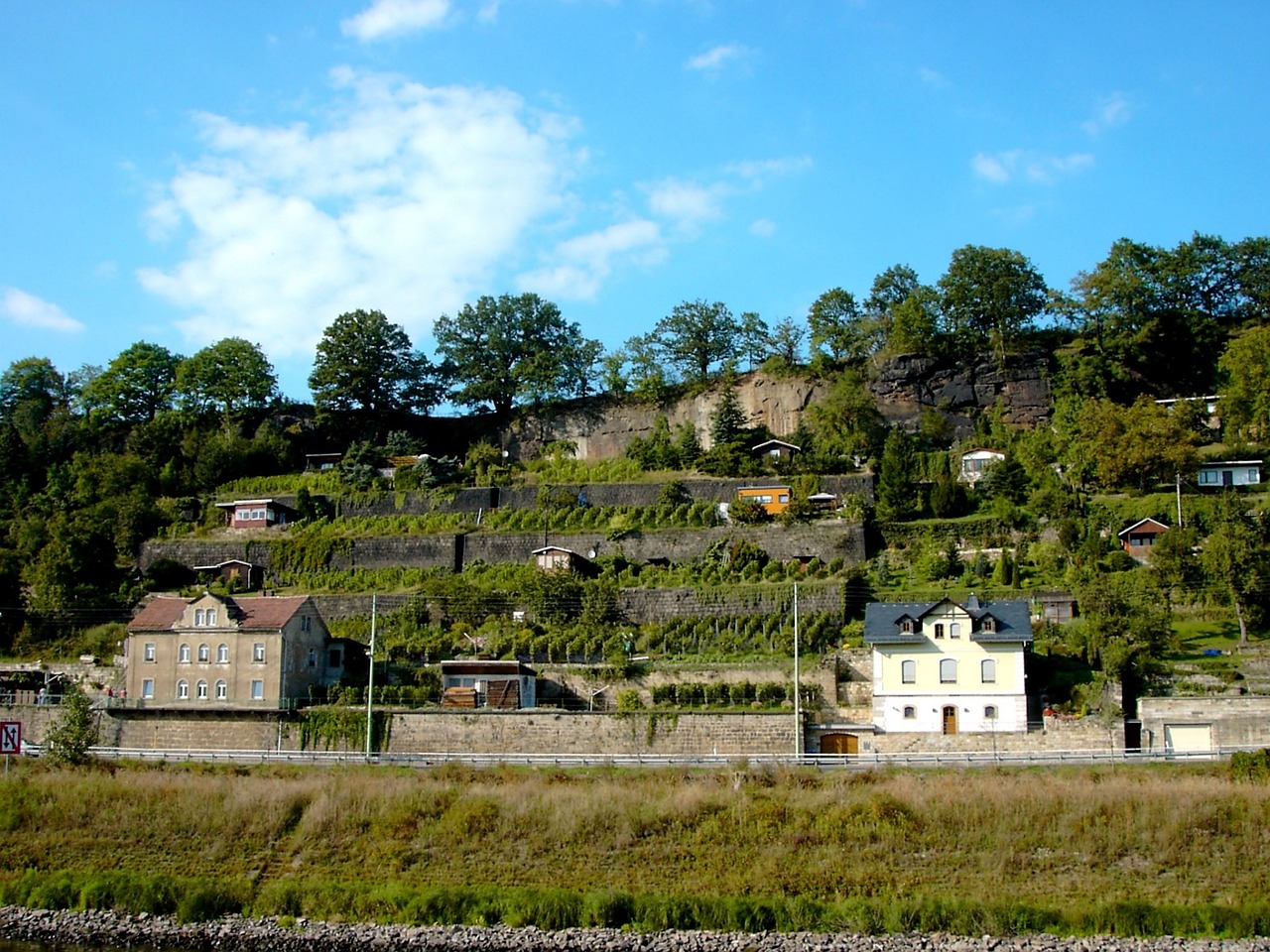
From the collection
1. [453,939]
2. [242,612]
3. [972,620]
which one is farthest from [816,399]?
[453,939]

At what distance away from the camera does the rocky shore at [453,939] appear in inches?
966

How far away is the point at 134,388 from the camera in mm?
78750

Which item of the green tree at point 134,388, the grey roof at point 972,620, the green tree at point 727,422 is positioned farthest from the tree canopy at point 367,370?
the grey roof at point 972,620

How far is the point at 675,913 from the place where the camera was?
26312mm

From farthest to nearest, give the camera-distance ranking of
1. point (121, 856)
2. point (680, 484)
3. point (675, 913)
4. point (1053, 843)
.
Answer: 1. point (680, 484)
2. point (121, 856)
3. point (1053, 843)
4. point (675, 913)

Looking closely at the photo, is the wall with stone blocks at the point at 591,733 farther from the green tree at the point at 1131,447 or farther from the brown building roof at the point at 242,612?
the green tree at the point at 1131,447

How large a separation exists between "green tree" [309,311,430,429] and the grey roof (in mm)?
41946

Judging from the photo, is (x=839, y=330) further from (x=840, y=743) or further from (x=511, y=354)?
(x=840, y=743)

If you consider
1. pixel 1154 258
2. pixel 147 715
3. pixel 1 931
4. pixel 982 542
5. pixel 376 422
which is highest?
pixel 1154 258

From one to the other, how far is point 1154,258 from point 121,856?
60574 millimetres

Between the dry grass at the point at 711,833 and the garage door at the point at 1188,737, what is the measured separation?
510cm

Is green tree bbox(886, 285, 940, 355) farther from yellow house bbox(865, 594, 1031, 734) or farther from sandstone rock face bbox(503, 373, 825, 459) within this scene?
yellow house bbox(865, 594, 1031, 734)

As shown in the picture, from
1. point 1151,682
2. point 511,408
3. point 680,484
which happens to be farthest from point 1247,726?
point 511,408

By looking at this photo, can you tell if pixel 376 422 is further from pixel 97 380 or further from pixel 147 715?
pixel 147 715
